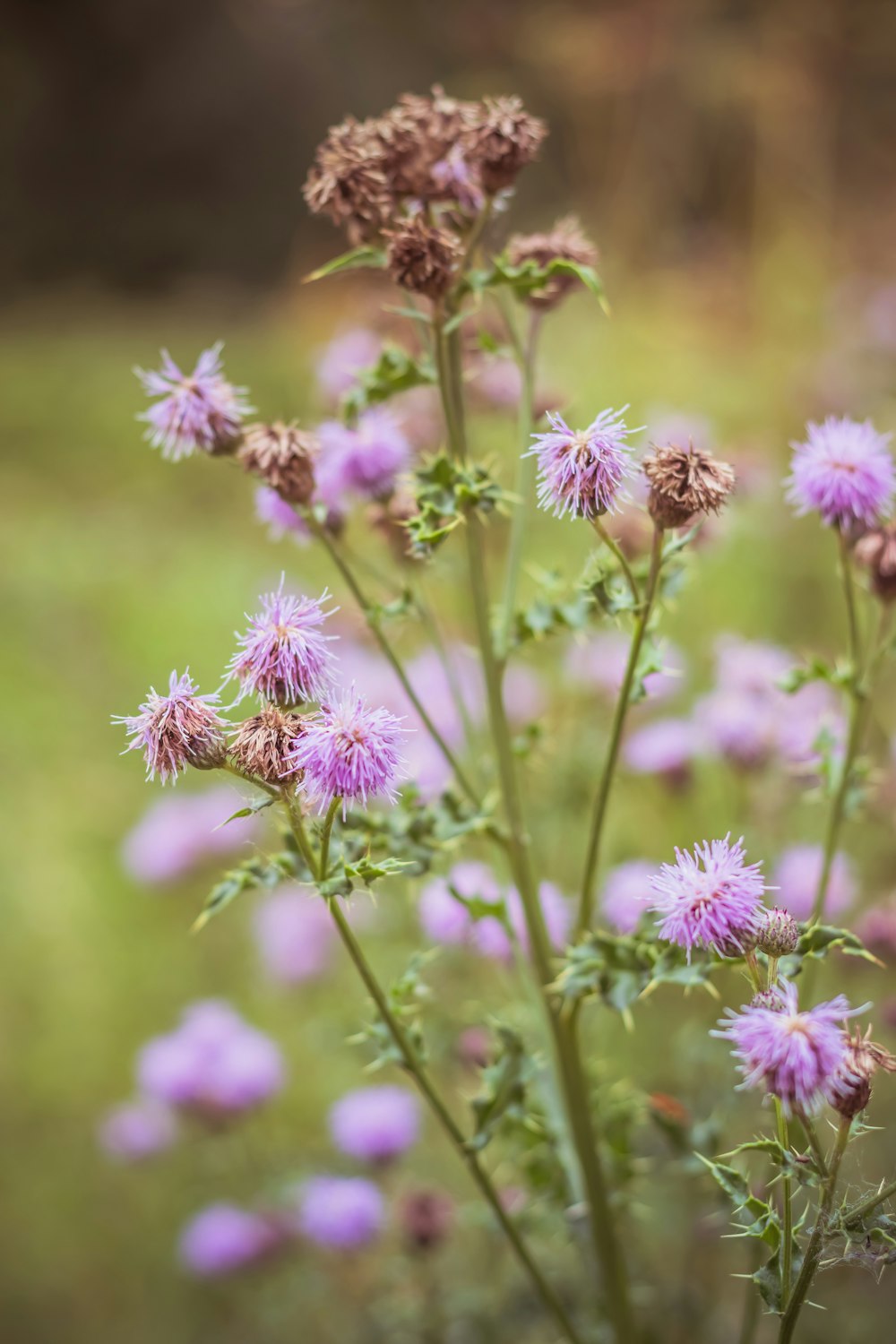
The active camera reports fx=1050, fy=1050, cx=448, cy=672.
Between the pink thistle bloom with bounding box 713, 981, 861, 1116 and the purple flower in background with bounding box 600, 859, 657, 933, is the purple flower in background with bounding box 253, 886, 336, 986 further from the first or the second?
the pink thistle bloom with bounding box 713, 981, 861, 1116

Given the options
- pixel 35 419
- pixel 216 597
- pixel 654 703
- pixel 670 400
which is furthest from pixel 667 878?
pixel 35 419

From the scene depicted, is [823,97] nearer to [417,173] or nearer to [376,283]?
[376,283]

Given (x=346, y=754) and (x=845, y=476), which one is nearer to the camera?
(x=346, y=754)

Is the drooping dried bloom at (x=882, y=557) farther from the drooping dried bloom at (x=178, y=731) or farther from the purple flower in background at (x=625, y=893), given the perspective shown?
the drooping dried bloom at (x=178, y=731)

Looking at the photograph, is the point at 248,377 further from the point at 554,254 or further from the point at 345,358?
the point at 554,254

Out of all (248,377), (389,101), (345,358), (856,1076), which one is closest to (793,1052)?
(856,1076)

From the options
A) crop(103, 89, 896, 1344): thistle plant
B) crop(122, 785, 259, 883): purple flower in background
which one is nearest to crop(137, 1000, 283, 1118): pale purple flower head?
crop(103, 89, 896, 1344): thistle plant

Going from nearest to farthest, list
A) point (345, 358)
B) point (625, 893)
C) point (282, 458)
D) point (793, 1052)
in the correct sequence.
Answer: point (793, 1052) < point (282, 458) < point (625, 893) < point (345, 358)
